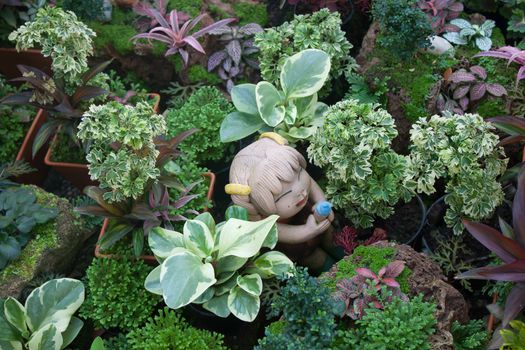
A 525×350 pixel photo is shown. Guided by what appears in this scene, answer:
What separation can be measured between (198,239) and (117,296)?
0.45 metres

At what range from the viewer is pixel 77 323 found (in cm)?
274

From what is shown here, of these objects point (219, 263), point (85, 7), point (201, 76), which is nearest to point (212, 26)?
point (201, 76)

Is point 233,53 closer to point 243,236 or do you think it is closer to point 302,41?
point 302,41

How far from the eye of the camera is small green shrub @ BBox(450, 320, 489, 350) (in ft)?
7.98

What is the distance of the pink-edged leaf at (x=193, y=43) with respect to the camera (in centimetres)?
345

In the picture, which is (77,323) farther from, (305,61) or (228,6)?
(228,6)

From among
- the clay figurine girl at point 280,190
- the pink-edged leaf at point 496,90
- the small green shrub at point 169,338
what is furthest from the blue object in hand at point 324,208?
the pink-edged leaf at point 496,90

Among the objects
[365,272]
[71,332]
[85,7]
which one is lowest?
[71,332]

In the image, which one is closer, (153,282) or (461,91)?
(153,282)

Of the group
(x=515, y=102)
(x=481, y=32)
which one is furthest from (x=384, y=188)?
(x=481, y=32)

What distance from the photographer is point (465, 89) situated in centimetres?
314

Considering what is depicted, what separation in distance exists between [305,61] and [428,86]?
2.09ft

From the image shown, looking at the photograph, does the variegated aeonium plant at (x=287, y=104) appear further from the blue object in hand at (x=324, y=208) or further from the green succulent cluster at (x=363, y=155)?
the blue object in hand at (x=324, y=208)

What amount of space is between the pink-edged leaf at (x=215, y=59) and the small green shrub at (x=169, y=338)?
1.55 m
